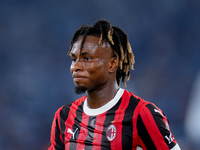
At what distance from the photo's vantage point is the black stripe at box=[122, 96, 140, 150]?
1.79m

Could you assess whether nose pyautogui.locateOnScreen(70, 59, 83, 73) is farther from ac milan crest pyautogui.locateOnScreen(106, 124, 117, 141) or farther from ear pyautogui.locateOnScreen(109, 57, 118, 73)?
ac milan crest pyautogui.locateOnScreen(106, 124, 117, 141)

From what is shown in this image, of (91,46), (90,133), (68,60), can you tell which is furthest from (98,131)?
(68,60)

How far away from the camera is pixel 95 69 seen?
6.22 feet

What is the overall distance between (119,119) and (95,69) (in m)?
0.36

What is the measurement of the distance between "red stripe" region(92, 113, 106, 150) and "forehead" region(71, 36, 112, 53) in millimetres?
445

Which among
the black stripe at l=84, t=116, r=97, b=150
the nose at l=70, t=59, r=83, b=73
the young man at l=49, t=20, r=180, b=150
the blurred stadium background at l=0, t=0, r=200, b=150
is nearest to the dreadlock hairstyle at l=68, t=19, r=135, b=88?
the young man at l=49, t=20, r=180, b=150

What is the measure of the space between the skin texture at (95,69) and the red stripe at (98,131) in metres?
0.10

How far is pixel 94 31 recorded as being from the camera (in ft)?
6.72

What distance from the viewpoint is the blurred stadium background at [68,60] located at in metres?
4.13

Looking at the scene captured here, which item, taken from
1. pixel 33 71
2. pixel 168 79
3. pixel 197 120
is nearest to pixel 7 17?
pixel 33 71

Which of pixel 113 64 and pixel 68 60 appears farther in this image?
pixel 68 60

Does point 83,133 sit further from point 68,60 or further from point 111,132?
point 68,60

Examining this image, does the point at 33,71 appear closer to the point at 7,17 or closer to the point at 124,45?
the point at 7,17

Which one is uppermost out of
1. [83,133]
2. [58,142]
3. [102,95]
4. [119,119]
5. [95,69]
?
[95,69]
